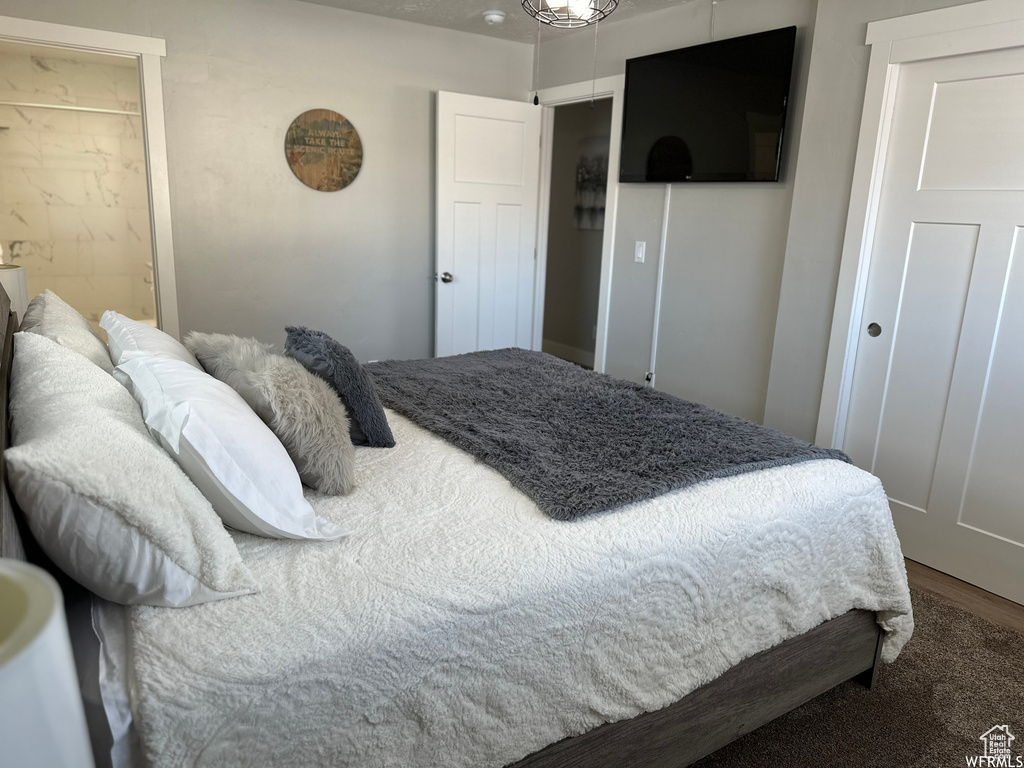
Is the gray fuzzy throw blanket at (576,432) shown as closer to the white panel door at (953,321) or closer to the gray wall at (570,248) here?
the white panel door at (953,321)

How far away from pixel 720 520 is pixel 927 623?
Result: 1384 mm

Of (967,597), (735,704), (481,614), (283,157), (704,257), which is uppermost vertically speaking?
(283,157)

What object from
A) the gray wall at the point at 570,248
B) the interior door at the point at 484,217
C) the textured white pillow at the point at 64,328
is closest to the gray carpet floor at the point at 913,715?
the textured white pillow at the point at 64,328

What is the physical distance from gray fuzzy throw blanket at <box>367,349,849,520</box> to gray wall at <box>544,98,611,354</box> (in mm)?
3251

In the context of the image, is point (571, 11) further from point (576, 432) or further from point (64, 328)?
point (64, 328)

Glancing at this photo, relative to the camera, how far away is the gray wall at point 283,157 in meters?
3.72

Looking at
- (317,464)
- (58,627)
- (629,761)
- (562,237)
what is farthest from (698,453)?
(562,237)

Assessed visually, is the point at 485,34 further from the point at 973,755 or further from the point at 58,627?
the point at 58,627

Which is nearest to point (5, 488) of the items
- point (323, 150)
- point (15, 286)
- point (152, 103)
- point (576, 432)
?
point (576, 432)

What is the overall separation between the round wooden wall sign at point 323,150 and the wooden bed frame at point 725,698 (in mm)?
2415

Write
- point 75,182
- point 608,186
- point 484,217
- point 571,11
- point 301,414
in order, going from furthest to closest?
point 75,182 < point 484,217 < point 608,186 < point 571,11 < point 301,414

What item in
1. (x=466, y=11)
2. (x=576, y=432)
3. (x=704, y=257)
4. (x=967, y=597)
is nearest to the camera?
(x=576, y=432)

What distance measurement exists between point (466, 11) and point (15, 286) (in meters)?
2.88

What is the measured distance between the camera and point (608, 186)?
4.29 meters
